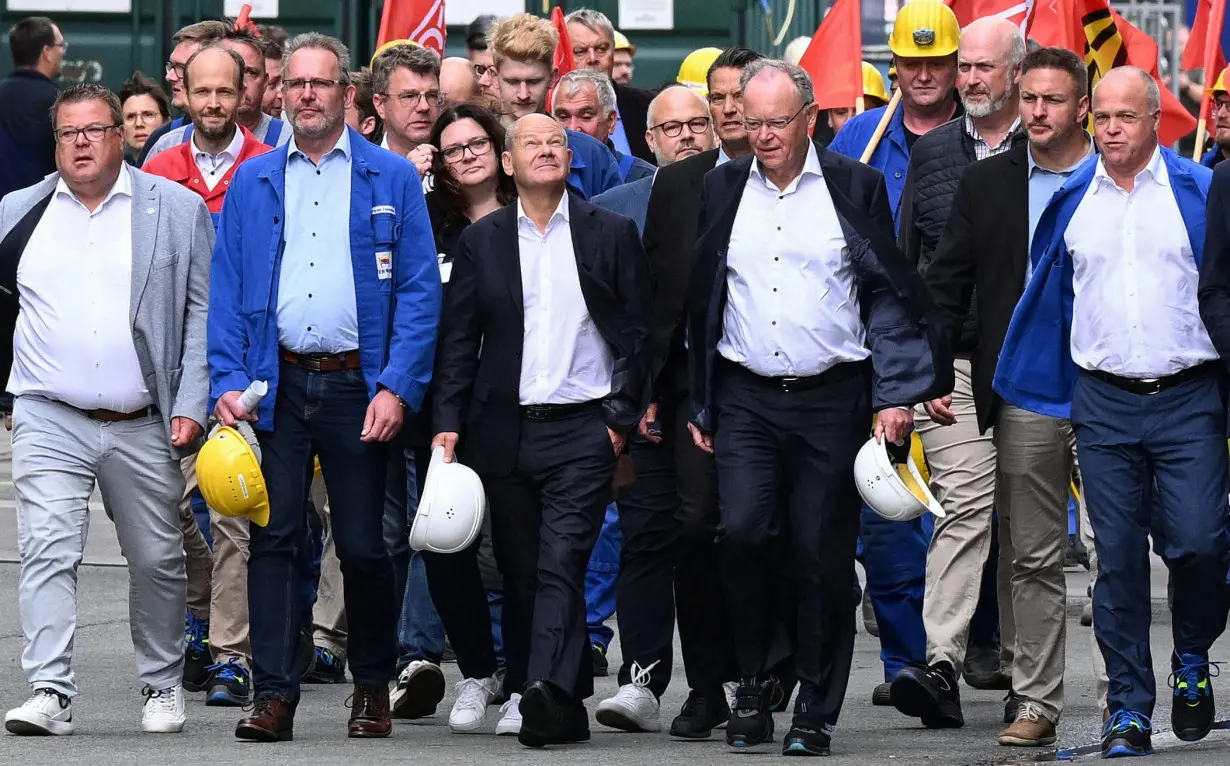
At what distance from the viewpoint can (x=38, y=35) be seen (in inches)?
627

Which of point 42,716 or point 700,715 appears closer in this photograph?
point 42,716

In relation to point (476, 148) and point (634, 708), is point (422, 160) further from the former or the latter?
point (634, 708)

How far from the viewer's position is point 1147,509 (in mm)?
7984

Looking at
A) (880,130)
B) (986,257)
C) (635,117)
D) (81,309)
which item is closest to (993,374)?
(986,257)

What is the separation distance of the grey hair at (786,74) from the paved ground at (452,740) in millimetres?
2111

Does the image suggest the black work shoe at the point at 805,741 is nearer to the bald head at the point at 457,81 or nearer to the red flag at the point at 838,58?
the bald head at the point at 457,81

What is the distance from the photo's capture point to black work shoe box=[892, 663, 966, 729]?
28.6 ft

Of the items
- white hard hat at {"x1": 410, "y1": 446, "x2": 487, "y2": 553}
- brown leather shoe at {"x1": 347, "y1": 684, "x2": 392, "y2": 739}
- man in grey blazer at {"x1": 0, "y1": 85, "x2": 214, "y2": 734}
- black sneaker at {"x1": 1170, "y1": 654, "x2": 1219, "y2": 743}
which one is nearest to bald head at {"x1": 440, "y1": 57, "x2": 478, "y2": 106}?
man in grey blazer at {"x1": 0, "y1": 85, "x2": 214, "y2": 734}

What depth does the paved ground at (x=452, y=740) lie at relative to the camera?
25.9 ft

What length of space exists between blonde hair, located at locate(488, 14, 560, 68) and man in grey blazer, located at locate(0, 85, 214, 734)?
82.8 inches

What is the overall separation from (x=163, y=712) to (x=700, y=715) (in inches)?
70.1

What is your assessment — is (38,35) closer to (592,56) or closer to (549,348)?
(592,56)

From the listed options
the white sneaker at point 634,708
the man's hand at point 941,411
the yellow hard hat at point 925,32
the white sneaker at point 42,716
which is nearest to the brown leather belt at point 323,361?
the white sneaker at point 42,716

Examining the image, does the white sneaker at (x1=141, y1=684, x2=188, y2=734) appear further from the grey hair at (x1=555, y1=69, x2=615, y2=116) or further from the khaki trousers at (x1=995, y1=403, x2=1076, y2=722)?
the grey hair at (x1=555, y1=69, x2=615, y2=116)
